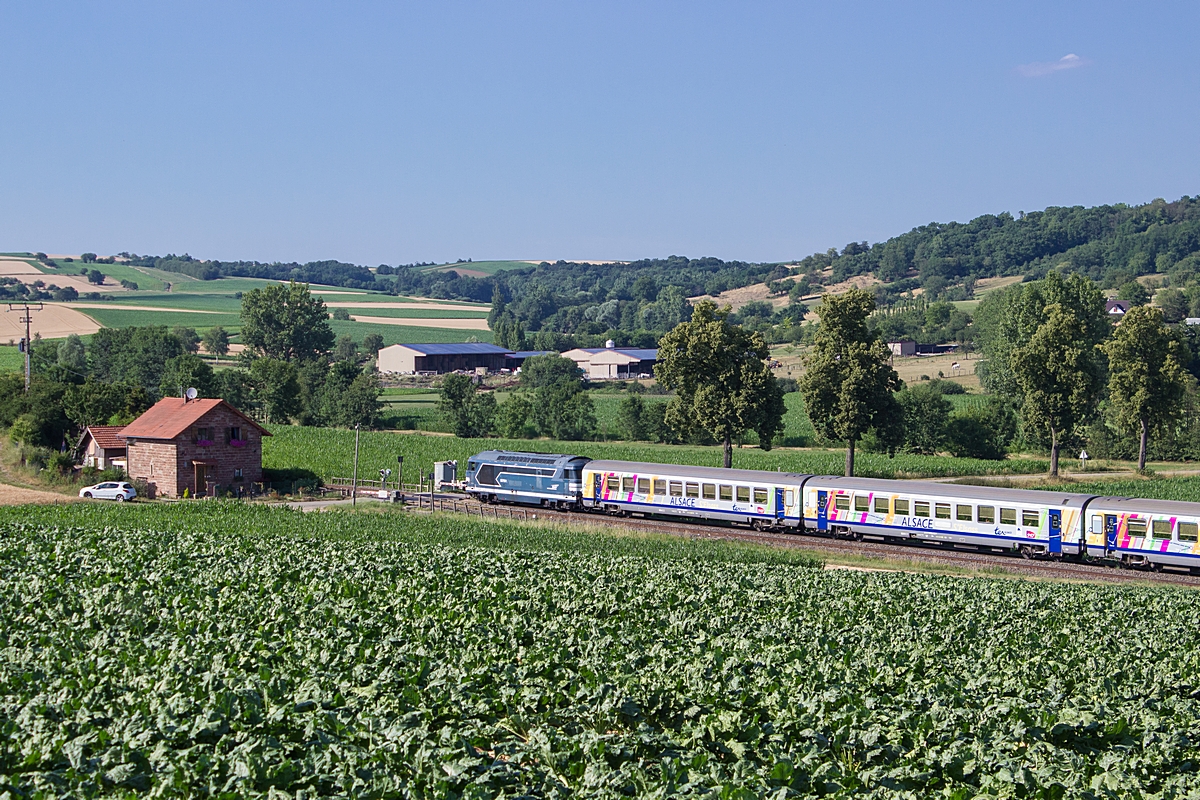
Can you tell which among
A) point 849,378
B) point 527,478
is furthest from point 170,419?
point 849,378

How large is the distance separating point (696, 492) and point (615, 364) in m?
97.5

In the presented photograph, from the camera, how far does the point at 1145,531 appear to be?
125 ft

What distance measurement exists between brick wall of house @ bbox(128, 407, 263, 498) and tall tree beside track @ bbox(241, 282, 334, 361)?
89840 mm

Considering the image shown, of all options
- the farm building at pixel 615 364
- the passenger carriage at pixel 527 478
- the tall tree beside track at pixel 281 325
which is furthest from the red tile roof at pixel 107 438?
the tall tree beside track at pixel 281 325

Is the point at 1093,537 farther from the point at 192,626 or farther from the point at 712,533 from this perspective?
the point at 192,626

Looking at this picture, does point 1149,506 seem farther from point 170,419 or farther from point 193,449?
point 170,419

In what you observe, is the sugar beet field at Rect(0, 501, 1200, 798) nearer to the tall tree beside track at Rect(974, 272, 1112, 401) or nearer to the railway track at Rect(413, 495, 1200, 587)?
the railway track at Rect(413, 495, 1200, 587)

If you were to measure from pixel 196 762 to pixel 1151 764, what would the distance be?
13.4m

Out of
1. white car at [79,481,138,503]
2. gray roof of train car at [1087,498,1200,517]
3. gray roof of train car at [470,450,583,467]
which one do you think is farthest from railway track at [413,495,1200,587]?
white car at [79,481,138,503]

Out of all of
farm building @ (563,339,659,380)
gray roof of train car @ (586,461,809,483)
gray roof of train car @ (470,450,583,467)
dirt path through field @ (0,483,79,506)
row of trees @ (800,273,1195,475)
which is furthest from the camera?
farm building @ (563,339,659,380)

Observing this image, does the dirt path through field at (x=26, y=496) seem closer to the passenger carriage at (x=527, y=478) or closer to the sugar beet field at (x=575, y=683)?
the passenger carriage at (x=527, y=478)

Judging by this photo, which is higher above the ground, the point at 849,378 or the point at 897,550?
the point at 849,378

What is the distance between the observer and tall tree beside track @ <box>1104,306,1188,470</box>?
67938 millimetres

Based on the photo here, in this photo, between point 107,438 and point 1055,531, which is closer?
point 1055,531
